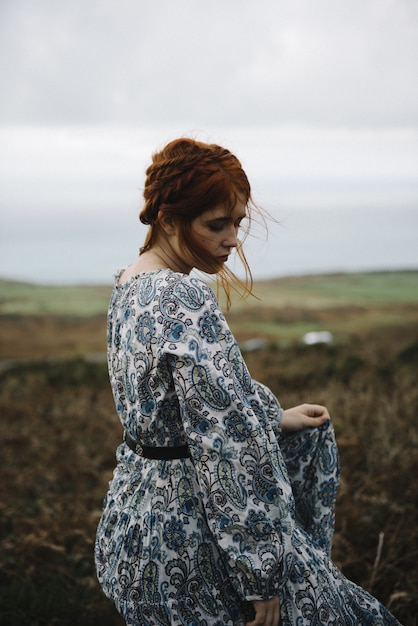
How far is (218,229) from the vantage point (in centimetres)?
183

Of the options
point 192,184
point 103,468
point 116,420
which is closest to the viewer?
point 192,184

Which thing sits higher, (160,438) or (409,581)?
(160,438)

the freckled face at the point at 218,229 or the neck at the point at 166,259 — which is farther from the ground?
the freckled face at the point at 218,229

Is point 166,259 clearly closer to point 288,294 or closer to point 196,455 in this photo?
point 196,455

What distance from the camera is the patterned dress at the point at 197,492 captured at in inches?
64.8

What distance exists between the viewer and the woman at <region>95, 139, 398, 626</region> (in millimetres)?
1648

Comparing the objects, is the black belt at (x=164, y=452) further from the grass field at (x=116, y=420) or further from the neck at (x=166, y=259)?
the grass field at (x=116, y=420)

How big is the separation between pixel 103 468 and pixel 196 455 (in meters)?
3.63

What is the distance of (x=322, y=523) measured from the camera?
2094mm

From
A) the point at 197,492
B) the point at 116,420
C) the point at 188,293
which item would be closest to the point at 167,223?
the point at 188,293

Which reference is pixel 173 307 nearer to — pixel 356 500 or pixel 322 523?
pixel 322 523

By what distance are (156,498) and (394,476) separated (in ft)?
8.49

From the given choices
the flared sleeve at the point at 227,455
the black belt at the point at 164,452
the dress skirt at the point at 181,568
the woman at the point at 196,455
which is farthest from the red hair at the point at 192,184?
the dress skirt at the point at 181,568

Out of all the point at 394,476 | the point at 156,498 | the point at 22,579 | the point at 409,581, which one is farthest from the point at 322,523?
the point at 394,476
